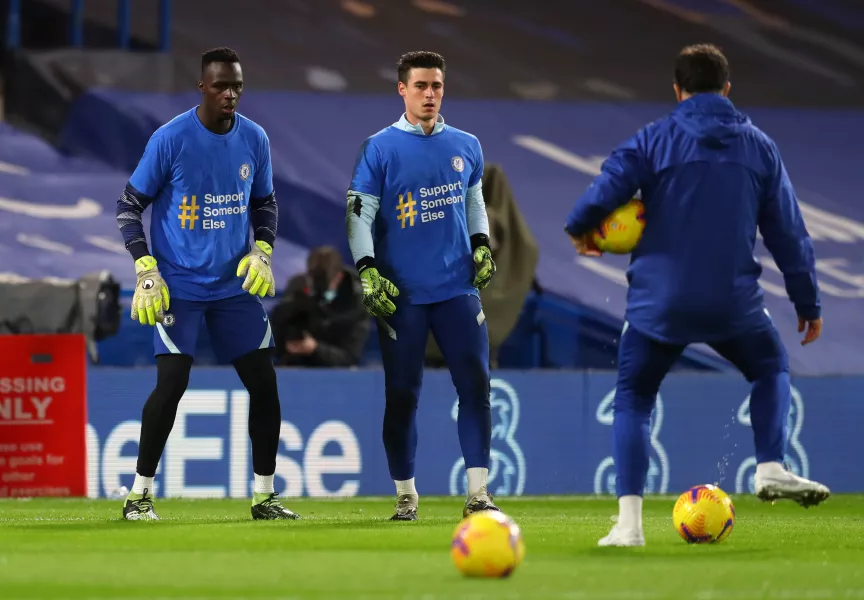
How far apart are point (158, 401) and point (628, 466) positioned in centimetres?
255

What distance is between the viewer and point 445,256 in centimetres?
757

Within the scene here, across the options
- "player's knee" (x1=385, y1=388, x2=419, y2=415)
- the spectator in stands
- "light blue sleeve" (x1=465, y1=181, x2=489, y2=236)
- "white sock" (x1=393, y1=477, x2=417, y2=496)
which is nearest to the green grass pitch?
"white sock" (x1=393, y1=477, x2=417, y2=496)

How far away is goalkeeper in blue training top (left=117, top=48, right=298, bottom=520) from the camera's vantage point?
7523 millimetres

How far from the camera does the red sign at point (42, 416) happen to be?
32.3 ft

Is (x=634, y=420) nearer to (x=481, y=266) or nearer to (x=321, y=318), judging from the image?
(x=481, y=266)

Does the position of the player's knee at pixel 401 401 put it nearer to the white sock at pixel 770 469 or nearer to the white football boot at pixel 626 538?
the white football boot at pixel 626 538

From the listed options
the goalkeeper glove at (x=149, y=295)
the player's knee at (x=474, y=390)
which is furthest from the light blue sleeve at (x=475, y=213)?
the goalkeeper glove at (x=149, y=295)

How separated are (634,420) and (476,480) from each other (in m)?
1.61

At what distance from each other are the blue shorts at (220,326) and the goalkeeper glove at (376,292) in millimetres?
552

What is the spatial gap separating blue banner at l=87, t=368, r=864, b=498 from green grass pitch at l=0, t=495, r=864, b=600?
6.58 ft

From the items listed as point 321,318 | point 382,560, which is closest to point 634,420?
Answer: point 382,560

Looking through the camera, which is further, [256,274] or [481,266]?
[481,266]

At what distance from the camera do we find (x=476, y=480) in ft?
24.4

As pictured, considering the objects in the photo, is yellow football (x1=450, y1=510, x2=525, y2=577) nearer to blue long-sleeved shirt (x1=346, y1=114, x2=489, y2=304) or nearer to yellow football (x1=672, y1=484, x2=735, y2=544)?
yellow football (x1=672, y1=484, x2=735, y2=544)
